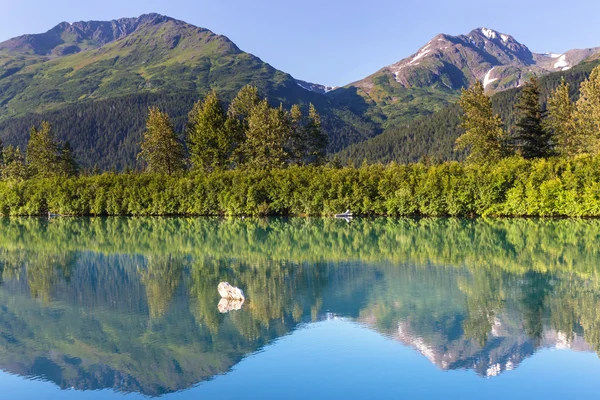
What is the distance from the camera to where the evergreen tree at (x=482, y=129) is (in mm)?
58188

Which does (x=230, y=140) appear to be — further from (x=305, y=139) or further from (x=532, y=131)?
(x=532, y=131)

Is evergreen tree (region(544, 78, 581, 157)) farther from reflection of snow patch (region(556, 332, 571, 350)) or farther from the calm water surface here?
reflection of snow patch (region(556, 332, 571, 350))

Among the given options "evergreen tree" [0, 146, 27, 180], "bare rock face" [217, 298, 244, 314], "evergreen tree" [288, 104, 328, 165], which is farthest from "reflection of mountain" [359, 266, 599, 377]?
"evergreen tree" [0, 146, 27, 180]

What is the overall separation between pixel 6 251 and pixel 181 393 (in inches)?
1059

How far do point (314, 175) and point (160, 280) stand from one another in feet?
130

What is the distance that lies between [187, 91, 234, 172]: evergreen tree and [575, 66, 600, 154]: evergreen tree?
40116 mm

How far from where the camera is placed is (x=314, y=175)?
6081 centimetres

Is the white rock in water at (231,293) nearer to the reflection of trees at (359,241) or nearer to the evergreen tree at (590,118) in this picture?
the reflection of trees at (359,241)

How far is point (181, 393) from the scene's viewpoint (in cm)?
1113

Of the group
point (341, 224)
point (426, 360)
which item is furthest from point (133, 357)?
point (341, 224)

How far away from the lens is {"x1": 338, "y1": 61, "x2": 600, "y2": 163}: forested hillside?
16688 cm

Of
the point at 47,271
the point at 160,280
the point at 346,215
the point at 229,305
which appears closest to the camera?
the point at 229,305

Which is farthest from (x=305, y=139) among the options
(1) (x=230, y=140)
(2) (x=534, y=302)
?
(2) (x=534, y=302)

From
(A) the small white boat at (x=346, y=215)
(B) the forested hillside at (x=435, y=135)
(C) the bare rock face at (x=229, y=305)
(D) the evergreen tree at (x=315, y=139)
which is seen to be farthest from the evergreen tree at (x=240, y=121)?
(B) the forested hillside at (x=435, y=135)
